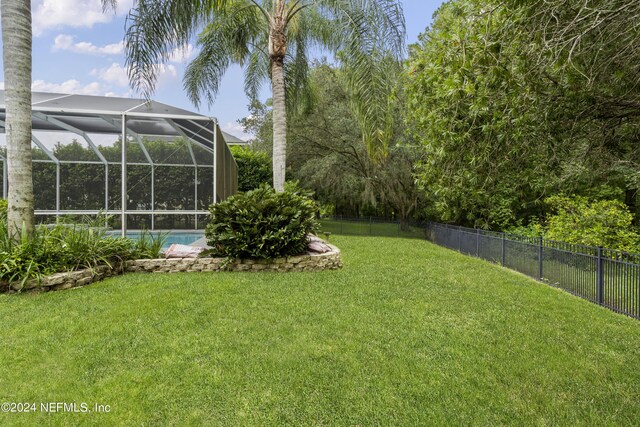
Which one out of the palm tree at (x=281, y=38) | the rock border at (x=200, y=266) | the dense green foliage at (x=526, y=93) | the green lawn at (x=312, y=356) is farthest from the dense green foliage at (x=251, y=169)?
the dense green foliage at (x=526, y=93)

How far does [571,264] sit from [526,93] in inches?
173

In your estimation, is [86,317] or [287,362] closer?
[287,362]

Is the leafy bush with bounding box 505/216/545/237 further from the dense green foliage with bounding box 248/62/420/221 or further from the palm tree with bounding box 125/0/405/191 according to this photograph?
the palm tree with bounding box 125/0/405/191

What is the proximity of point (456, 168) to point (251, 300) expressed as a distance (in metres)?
3.20

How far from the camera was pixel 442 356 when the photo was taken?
11.3ft

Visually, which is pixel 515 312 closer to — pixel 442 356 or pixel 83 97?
pixel 442 356

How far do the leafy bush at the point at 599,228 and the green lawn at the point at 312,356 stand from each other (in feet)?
15.0

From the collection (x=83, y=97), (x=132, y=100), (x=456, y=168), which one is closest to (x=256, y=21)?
(x=132, y=100)

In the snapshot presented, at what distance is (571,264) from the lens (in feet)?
21.2

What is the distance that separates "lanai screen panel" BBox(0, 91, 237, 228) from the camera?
1073 centimetres

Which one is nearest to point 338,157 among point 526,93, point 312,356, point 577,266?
point 577,266

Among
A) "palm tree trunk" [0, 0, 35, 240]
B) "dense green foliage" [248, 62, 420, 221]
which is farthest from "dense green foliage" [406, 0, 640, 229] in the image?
"dense green foliage" [248, 62, 420, 221]

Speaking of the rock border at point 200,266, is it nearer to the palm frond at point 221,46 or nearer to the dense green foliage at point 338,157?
the palm frond at point 221,46

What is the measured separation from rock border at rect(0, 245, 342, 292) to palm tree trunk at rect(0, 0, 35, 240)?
3.38ft
